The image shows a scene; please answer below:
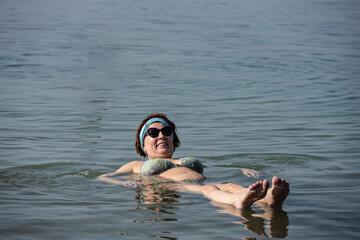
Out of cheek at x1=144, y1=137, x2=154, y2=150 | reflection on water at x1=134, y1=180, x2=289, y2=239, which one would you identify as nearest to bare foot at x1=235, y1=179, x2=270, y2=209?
reflection on water at x1=134, y1=180, x2=289, y2=239

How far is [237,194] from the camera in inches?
279

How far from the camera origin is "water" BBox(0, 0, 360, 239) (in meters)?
6.80

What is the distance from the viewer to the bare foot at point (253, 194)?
6.61 metres

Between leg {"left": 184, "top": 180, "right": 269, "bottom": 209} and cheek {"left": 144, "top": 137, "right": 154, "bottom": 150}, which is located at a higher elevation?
cheek {"left": 144, "top": 137, "right": 154, "bottom": 150}

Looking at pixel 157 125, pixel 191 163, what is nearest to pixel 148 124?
pixel 157 125

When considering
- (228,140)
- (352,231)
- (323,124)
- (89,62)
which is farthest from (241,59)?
(352,231)

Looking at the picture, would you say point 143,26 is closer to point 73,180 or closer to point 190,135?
point 190,135

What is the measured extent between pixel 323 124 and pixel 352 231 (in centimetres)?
667

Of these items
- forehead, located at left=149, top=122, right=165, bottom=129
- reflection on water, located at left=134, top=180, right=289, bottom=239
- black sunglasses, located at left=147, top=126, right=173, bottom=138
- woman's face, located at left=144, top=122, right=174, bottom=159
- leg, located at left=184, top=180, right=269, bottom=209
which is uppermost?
forehead, located at left=149, top=122, right=165, bottom=129

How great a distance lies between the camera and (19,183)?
8.57 m

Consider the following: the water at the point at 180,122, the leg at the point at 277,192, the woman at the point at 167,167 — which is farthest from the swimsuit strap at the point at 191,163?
the leg at the point at 277,192

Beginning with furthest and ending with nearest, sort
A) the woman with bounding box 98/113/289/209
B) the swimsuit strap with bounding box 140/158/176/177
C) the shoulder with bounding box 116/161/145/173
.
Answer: the shoulder with bounding box 116/161/145/173 < the swimsuit strap with bounding box 140/158/176/177 < the woman with bounding box 98/113/289/209

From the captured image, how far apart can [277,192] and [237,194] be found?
1.64 ft

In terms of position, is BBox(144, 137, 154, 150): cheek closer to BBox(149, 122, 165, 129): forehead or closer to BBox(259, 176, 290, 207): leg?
BBox(149, 122, 165, 129): forehead
